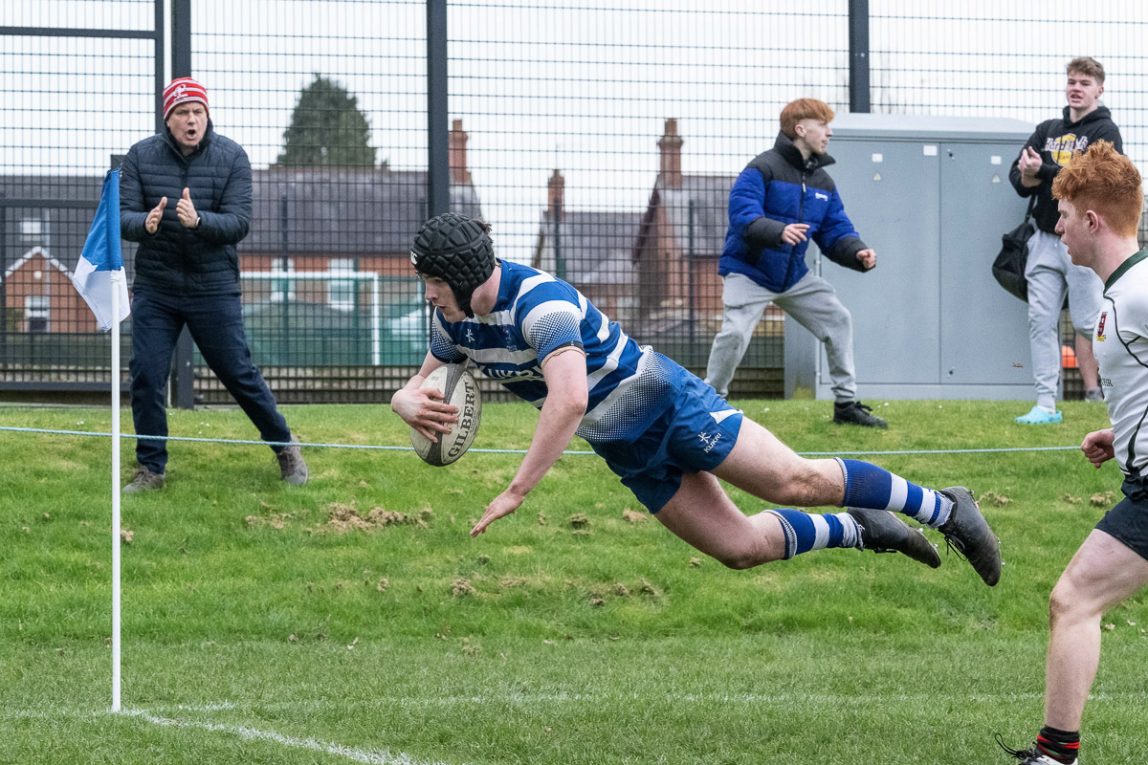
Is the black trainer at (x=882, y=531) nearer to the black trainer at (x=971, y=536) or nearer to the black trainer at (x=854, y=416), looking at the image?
the black trainer at (x=971, y=536)

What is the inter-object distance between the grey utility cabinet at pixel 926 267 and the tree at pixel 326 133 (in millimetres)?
4261

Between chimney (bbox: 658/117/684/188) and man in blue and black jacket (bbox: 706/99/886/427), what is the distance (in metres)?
2.72

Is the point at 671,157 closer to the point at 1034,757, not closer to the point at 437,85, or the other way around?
the point at 437,85

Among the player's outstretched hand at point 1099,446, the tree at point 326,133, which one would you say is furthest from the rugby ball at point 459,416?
the tree at point 326,133

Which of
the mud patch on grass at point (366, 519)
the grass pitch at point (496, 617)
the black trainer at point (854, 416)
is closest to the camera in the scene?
the grass pitch at point (496, 617)

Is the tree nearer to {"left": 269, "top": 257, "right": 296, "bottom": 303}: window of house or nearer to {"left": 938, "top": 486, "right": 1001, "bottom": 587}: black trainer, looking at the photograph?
{"left": 269, "top": 257, "right": 296, "bottom": 303}: window of house

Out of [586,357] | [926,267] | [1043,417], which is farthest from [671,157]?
[586,357]

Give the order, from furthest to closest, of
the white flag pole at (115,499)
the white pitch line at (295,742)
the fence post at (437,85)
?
the fence post at (437,85), the white flag pole at (115,499), the white pitch line at (295,742)

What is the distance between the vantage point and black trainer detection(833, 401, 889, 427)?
37.5 ft

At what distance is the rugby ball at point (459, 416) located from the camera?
5891 millimetres

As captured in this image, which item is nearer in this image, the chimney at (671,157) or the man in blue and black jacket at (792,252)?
the man in blue and black jacket at (792,252)

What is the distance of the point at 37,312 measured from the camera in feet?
43.0

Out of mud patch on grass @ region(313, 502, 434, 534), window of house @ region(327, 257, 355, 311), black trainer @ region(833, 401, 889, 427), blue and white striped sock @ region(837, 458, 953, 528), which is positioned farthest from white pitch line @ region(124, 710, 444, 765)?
window of house @ region(327, 257, 355, 311)

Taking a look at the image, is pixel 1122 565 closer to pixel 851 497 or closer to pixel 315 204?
pixel 851 497
